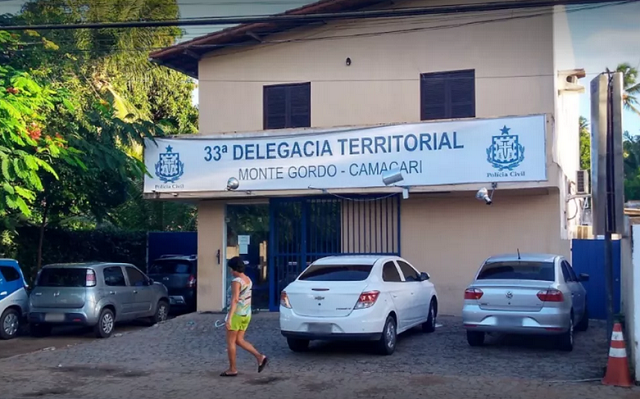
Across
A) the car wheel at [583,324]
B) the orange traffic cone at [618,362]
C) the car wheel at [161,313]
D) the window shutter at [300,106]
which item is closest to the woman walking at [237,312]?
the orange traffic cone at [618,362]

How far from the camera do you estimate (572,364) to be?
11.0 meters

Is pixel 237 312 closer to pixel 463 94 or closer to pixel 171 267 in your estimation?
pixel 463 94

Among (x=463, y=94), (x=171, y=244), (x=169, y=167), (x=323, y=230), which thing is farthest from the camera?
(x=171, y=244)

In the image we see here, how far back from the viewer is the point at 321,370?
10.8m

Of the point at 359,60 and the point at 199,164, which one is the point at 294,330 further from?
the point at 359,60

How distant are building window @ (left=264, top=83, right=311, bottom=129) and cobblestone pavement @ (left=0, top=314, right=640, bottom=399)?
5.39 meters

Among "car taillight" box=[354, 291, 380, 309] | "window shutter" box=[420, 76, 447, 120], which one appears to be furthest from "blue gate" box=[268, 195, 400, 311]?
"car taillight" box=[354, 291, 380, 309]

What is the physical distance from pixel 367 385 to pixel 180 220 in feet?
65.4

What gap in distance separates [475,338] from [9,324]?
9543mm

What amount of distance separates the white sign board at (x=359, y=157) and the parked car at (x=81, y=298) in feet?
8.15

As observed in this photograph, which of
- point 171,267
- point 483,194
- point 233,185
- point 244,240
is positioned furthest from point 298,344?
point 171,267

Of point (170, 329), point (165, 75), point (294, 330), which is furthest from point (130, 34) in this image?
point (294, 330)

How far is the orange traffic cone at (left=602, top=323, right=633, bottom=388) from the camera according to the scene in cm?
935

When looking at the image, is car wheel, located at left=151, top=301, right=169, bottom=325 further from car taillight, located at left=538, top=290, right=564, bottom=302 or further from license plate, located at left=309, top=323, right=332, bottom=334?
car taillight, located at left=538, top=290, right=564, bottom=302
